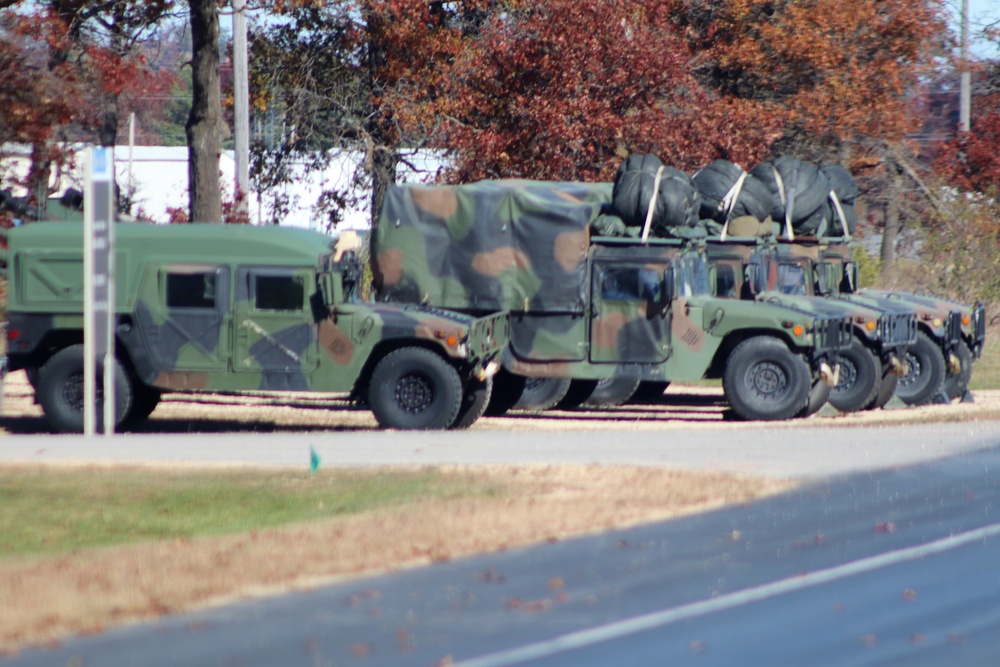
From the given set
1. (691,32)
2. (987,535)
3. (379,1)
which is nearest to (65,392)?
(987,535)

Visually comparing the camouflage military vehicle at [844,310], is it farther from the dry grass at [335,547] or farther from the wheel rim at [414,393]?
the dry grass at [335,547]

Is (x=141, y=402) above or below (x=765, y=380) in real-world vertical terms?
below

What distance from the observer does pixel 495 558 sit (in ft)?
31.0

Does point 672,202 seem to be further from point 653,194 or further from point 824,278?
point 824,278

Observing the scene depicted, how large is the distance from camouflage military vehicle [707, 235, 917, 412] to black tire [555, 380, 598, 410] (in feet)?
8.59

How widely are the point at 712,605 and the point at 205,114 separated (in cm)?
1727

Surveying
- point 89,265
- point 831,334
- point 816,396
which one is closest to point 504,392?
point 816,396

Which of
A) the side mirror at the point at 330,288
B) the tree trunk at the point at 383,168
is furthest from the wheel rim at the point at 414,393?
the tree trunk at the point at 383,168

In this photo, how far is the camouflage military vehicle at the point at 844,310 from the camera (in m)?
18.7

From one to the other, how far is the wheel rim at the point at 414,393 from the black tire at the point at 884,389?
5.97 meters

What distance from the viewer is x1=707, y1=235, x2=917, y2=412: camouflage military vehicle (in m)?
18.7

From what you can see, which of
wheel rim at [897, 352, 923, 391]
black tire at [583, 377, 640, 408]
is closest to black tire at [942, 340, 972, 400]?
wheel rim at [897, 352, 923, 391]

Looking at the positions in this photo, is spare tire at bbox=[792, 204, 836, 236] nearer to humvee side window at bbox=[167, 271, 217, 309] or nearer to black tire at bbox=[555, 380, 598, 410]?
black tire at bbox=[555, 380, 598, 410]

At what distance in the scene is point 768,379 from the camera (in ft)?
59.0
